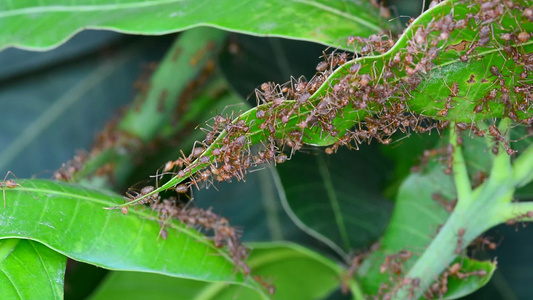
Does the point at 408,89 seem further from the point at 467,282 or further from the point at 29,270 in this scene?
the point at 29,270

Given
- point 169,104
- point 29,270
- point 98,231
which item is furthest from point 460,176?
point 169,104

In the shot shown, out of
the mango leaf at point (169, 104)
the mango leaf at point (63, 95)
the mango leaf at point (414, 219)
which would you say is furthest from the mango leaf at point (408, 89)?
the mango leaf at point (63, 95)

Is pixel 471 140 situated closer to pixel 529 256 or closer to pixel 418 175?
pixel 418 175

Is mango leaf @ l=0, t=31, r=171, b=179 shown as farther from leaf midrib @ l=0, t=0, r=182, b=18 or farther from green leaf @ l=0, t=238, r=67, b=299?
green leaf @ l=0, t=238, r=67, b=299

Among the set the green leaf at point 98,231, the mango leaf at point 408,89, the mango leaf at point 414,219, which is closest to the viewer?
the mango leaf at point 408,89

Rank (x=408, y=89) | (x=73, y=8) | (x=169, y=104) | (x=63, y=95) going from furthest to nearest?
(x=63, y=95) → (x=169, y=104) → (x=73, y=8) → (x=408, y=89)

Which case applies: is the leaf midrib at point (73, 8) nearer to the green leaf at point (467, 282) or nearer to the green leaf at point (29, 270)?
the green leaf at point (29, 270)
